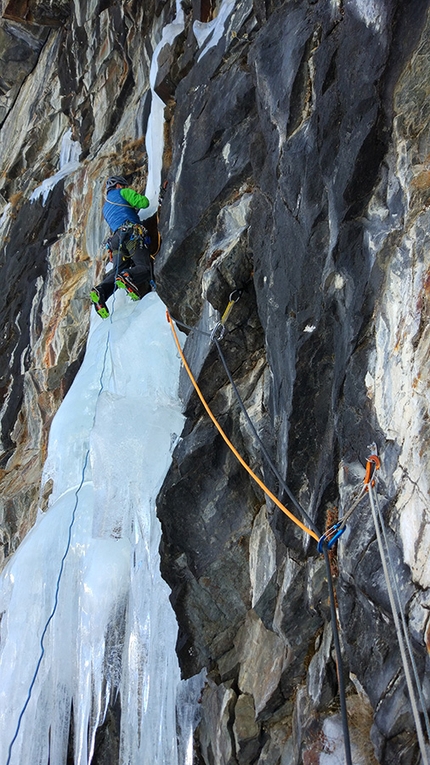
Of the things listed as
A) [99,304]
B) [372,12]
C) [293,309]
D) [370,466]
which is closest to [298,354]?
[293,309]

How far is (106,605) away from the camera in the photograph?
4.87 m

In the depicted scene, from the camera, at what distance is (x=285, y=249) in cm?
376

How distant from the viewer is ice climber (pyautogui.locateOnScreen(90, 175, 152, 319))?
6121 mm

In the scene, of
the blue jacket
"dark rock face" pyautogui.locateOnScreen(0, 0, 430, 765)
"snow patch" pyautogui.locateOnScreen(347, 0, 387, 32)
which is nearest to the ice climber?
the blue jacket

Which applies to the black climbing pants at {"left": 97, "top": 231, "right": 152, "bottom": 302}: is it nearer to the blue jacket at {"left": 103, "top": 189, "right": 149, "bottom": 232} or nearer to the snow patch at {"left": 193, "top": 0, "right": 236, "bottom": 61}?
the blue jacket at {"left": 103, "top": 189, "right": 149, "bottom": 232}

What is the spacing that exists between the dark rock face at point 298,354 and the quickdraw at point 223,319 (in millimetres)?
32

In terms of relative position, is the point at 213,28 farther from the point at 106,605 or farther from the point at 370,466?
the point at 106,605

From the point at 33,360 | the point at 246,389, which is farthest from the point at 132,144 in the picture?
the point at 246,389

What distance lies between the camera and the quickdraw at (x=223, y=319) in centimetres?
433

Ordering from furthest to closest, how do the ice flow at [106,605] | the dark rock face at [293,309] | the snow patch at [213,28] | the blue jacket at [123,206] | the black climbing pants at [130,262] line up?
1. the blue jacket at [123,206]
2. the black climbing pants at [130,262]
3. the snow patch at [213,28]
4. the ice flow at [106,605]
5. the dark rock face at [293,309]

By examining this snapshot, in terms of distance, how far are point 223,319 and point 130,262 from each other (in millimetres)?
2210

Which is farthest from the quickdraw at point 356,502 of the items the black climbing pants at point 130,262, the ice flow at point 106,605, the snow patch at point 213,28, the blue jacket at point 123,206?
the blue jacket at point 123,206

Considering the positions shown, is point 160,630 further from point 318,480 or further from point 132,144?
point 132,144

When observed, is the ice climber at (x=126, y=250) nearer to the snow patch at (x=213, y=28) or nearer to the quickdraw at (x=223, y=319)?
the snow patch at (x=213, y=28)
